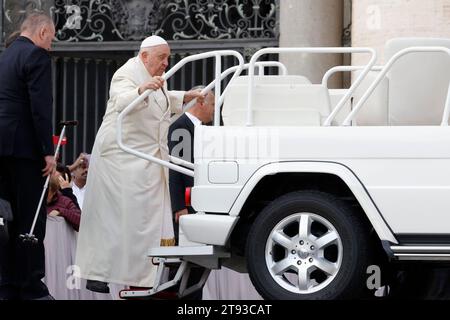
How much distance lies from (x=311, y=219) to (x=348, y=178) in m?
0.34

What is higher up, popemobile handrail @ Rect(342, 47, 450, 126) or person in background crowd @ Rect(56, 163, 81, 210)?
popemobile handrail @ Rect(342, 47, 450, 126)

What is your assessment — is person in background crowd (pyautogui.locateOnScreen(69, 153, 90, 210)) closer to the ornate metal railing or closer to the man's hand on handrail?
the ornate metal railing

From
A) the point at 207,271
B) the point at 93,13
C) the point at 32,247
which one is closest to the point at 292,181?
the point at 207,271

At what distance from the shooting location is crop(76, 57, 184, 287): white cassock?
11.1 meters

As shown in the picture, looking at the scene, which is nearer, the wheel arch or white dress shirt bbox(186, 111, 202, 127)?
the wheel arch

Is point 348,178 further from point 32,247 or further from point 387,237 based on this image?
point 32,247

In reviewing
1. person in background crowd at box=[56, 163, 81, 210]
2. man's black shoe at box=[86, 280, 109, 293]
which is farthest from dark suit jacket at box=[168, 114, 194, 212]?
person in background crowd at box=[56, 163, 81, 210]

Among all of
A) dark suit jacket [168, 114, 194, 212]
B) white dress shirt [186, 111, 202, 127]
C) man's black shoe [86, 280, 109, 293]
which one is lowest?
man's black shoe [86, 280, 109, 293]

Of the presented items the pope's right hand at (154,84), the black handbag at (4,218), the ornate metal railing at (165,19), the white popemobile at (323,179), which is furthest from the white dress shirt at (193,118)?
the ornate metal railing at (165,19)

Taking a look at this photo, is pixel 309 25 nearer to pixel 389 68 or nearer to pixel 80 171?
pixel 80 171

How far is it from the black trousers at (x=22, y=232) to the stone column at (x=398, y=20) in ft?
13.7

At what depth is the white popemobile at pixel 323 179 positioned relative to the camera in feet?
30.0

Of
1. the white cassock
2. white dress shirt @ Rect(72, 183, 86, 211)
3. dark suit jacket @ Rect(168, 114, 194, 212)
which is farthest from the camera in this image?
white dress shirt @ Rect(72, 183, 86, 211)

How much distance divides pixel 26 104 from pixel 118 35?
6.11 meters
